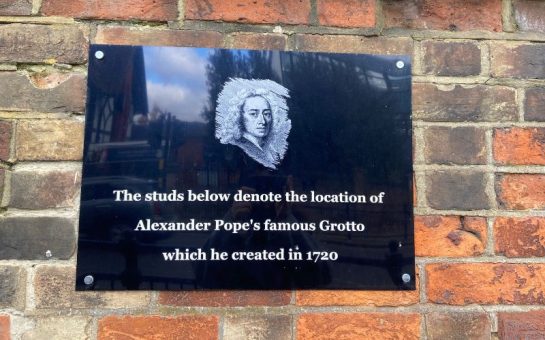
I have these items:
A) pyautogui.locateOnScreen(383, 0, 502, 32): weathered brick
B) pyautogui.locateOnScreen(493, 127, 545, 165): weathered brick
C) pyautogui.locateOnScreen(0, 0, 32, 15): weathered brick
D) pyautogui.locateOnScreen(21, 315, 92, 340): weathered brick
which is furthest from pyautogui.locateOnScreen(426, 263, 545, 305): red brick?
pyautogui.locateOnScreen(0, 0, 32, 15): weathered brick

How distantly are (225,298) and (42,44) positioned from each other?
71 cm

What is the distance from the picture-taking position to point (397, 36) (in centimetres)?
107

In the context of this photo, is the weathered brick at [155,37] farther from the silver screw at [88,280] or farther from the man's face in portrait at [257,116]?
the silver screw at [88,280]

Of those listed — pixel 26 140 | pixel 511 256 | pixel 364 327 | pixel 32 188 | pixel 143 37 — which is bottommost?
pixel 364 327

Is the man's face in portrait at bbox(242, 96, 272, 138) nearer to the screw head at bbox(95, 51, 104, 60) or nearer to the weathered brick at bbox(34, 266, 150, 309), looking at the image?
the screw head at bbox(95, 51, 104, 60)

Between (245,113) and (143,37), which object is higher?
(143,37)

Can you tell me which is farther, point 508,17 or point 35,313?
point 508,17

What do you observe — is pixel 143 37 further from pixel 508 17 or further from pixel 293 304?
pixel 508 17

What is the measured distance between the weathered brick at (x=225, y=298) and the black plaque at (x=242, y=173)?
0.02 m

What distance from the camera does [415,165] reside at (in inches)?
40.8

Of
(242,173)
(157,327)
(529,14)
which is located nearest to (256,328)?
(157,327)

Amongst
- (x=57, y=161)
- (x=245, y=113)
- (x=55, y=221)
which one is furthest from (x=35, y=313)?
(x=245, y=113)

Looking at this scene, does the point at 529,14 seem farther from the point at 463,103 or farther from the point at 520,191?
the point at 520,191

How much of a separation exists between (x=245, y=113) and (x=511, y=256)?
70cm
